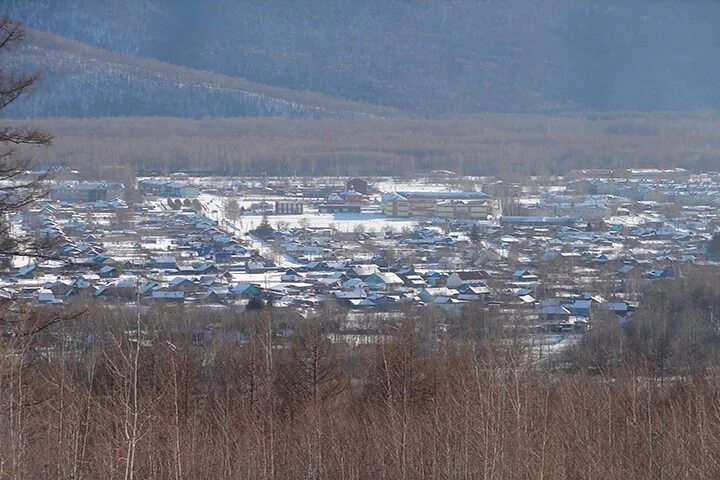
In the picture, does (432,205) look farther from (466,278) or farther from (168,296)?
(168,296)

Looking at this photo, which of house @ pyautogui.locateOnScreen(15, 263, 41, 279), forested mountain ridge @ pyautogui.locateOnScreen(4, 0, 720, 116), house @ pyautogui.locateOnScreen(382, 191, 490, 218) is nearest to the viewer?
house @ pyautogui.locateOnScreen(15, 263, 41, 279)

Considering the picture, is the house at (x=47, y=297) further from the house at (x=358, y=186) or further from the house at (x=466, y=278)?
the house at (x=358, y=186)

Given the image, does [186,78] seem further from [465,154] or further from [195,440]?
[195,440]

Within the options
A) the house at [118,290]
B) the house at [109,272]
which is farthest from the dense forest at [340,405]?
the house at [109,272]

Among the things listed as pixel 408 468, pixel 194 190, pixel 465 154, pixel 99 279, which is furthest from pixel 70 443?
pixel 465 154

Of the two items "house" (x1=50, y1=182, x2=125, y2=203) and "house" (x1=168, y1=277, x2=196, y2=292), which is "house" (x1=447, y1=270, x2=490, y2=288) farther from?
"house" (x1=50, y1=182, x2=125, y2=203)

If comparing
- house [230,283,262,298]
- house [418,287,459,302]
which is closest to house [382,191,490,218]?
house [418,287,459,302]
